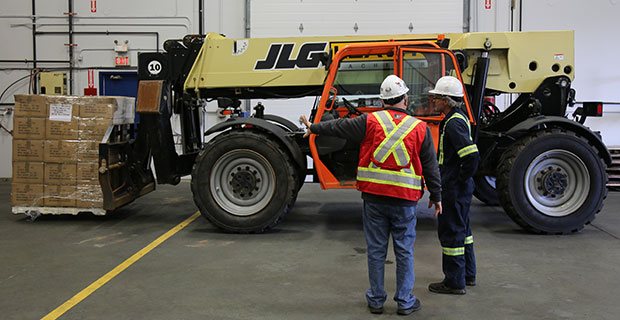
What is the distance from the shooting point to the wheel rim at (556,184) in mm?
6598

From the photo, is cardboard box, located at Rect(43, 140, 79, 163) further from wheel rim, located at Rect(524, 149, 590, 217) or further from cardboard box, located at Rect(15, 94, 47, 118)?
wheel rim, located at Rect(524, 149, 590, 217)

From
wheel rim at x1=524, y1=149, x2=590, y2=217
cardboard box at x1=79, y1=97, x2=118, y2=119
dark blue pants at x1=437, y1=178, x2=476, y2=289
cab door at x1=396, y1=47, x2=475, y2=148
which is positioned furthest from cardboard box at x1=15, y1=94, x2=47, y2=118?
wheel rim at x1=524, y1=149, x2=590, y2=217

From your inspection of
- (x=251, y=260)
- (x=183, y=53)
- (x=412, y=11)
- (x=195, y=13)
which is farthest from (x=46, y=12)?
(x=251, y=260)

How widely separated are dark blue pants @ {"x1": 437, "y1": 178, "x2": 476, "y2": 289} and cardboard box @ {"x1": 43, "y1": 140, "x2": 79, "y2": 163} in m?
4.99

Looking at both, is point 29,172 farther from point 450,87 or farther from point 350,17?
point 350,17

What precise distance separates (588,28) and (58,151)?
34.6ft

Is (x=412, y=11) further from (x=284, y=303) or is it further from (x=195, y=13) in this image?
(x=284, y=303)

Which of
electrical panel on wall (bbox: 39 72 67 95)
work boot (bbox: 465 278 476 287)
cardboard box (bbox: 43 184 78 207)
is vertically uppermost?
electrical panel on wall (bbox: 39 72 67 95)

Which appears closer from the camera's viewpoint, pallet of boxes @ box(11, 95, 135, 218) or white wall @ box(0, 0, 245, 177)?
pallet of boxes @ box(11, 95, 135, 218)

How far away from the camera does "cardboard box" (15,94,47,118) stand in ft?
23.7

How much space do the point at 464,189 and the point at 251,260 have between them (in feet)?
7.44

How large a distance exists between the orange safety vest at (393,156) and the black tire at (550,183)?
300 cm

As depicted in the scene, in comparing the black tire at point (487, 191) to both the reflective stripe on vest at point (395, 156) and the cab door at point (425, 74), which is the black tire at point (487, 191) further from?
the reflective stripe on vest at point (395, 156)

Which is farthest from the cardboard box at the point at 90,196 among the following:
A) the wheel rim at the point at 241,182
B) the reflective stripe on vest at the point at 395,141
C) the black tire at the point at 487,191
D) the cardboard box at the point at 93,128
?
the black tire at the point at 487,191
